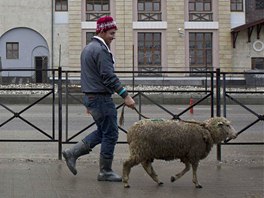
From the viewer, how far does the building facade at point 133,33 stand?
46406 mm

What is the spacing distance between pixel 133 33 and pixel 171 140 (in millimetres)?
40004

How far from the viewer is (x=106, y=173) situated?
24.4 feet

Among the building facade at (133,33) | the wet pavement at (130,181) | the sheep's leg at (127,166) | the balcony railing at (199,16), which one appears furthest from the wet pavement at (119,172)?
the balcony railing at (199,16)

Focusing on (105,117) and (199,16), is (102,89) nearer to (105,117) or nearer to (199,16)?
(105,117)

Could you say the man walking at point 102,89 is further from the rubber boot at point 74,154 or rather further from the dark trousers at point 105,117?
the rubber boot at point 74,154

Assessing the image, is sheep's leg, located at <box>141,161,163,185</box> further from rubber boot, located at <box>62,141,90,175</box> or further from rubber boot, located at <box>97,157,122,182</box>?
rubber boot, located at <box>62,141,90,175</box>

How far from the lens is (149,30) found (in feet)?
153

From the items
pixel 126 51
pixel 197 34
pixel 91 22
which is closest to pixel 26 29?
pixel 91 22

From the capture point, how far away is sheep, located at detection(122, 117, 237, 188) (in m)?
6.98

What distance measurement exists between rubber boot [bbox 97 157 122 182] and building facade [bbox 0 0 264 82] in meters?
38.7

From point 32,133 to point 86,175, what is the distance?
221 inches

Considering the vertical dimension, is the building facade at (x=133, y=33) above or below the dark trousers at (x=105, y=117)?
above

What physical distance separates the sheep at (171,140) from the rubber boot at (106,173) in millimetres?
323

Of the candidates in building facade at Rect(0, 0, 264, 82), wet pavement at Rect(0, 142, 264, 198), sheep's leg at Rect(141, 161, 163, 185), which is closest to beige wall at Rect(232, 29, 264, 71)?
building facade at Rect(0, 0, 264, 82)
